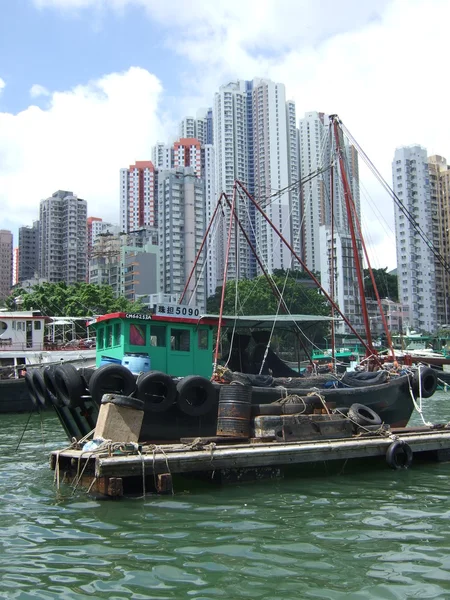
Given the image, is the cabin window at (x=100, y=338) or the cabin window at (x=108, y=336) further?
the cabin window at (x=100, y=338)

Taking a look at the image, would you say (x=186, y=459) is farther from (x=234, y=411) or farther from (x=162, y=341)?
(x=162, y=341)

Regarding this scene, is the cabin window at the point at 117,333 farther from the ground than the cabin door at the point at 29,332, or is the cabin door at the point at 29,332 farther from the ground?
the cabin door at the point at 29,332

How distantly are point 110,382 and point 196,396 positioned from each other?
1.93 m

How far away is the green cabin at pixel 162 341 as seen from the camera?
1490 cm

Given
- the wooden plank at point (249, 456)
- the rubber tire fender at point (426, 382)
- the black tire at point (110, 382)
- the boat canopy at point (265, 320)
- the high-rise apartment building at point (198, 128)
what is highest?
the high-rise apartment building at point (198, 128)

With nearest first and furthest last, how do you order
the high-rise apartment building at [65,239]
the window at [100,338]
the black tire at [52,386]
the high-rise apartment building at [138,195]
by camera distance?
the black tire at [52,386] < the window at [100,338] < the high-rise apartment building at [65,239] < the high-rise apartment building at [138,195]

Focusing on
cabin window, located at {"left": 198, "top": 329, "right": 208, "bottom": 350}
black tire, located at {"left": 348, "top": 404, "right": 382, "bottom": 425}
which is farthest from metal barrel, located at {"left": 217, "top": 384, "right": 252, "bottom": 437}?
cabin window, located at {"left": 198, "top": 329, "right": 208, "bottom": 350}

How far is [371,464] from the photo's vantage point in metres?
12.8

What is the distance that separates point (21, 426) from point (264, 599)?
789 inches

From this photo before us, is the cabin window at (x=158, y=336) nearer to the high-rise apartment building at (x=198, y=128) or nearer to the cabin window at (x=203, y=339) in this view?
the cabin window at (x=203, y=339)

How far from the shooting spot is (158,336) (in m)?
15.3

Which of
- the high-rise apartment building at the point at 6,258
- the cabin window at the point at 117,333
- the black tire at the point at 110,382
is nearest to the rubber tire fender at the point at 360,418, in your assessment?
the black tire at the point at 110,382

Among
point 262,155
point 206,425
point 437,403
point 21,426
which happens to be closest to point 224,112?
point 262,155

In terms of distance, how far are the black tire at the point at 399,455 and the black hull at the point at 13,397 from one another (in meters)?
22.0
